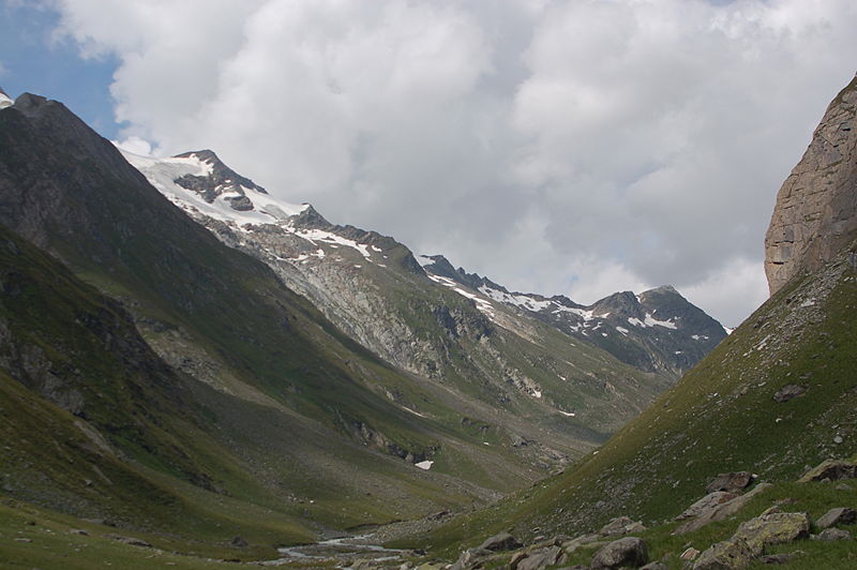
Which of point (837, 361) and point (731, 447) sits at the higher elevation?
point (837, 361)

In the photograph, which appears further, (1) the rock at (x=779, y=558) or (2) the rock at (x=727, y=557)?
(2) the rock at (x=727, y=557)

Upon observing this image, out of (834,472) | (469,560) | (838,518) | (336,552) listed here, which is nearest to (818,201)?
(834,472)

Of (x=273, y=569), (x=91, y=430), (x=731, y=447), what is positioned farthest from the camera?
(x=91, y=430)

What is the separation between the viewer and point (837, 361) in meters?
62.6

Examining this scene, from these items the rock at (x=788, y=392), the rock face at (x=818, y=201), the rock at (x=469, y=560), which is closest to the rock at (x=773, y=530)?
the rock at (x=469, y=560)

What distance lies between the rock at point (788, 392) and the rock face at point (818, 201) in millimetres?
27769

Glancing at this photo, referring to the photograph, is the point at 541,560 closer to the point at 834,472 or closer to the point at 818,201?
the point at 834,472

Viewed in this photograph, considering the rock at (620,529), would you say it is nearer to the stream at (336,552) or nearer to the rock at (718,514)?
the rock at (718,514)

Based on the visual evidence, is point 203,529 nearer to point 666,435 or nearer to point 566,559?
point 666,435

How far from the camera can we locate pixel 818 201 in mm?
96688

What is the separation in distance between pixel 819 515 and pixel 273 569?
143ft

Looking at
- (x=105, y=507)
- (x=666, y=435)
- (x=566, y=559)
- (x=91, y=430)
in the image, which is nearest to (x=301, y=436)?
(x=91, y=430)

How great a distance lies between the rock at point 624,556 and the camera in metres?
27.4

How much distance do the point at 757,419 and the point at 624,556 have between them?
4203cm
